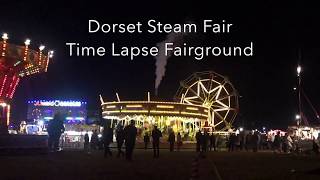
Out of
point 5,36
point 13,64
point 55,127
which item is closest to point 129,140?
point 55,127

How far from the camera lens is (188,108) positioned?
5003 cm

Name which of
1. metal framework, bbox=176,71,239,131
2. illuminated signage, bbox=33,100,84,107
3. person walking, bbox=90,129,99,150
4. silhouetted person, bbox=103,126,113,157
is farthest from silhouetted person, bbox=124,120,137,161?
illuminated signage, bbox=33,100,84,107

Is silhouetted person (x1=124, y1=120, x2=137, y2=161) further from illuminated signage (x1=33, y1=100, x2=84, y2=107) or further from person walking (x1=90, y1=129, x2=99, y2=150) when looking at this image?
illuminated signage (x1=33, y1=100, x2=84, y2=107)

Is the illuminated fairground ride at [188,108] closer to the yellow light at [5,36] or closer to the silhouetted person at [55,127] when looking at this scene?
the yellow light at [5,36]

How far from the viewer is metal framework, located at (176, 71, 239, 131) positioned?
2318 inches

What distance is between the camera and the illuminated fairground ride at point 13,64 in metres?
30.6

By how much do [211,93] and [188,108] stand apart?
10.7 metres

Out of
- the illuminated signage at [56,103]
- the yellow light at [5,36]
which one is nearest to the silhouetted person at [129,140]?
the yellow light at [5,36]

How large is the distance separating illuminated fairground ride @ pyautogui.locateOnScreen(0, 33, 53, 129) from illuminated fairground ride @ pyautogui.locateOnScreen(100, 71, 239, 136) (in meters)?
14.9

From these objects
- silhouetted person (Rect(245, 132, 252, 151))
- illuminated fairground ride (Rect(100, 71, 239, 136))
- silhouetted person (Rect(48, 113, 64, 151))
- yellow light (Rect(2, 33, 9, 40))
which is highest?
yellow light (Rect(2, 33, 9, 40))

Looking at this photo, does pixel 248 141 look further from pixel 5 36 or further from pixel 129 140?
pixel 129 140

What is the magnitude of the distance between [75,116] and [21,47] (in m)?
66.8

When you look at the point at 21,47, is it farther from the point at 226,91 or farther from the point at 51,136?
the point at 226,91

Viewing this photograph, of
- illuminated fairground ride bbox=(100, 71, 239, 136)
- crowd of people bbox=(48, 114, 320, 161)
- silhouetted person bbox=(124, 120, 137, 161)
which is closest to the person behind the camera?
silhouetted person bbox=(124, 120, 137, 161)
